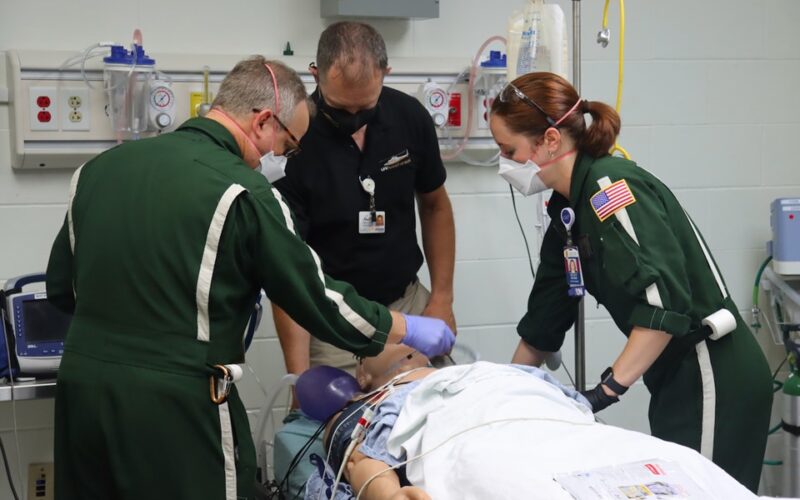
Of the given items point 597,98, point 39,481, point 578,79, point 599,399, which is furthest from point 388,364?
point 597,98

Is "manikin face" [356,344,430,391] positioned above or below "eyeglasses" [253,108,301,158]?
below

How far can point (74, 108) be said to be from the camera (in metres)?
3.05

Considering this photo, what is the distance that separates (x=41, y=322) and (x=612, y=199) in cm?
157

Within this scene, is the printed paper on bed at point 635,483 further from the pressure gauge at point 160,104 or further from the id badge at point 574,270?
the pressure gauge at point 160,104

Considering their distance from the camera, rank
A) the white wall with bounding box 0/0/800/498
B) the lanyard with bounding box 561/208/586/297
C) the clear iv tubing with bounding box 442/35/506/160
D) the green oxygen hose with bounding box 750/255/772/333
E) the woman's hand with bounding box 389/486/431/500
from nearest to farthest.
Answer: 1. the woman's hand with bounding box 389/486/431/500
2. the lanyard with bounding box 561/208/586/297
3. the white wall with bounding box 0/0/800/498
4. the clear iv tubing with bounding box 442/35/506/160
5. the green oxygen hose with bounding box 750/255/772/333

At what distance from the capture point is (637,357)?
2.25 m

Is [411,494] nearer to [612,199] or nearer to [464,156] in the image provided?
[612,199]

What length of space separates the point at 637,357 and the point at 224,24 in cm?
179

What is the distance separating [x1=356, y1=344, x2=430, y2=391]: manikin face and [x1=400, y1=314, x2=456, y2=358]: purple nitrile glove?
0.28 metres

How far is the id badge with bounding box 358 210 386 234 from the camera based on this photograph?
289cm

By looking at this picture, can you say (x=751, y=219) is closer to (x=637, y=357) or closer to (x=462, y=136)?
(x=462, y=136)

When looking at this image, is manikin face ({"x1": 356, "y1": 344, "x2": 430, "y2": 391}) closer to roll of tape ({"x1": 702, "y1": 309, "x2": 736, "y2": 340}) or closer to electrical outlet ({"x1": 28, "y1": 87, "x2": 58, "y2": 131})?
roll of tape ({"x1": 702, "y1": 309, "x2": 736, "y2": 340})

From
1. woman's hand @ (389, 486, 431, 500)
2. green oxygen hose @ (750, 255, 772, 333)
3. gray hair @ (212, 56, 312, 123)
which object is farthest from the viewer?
green oxygen hose @ (750, 255, 772, 333)

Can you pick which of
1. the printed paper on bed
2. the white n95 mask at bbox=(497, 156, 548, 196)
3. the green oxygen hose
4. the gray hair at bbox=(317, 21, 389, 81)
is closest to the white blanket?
the printed paper on bed
